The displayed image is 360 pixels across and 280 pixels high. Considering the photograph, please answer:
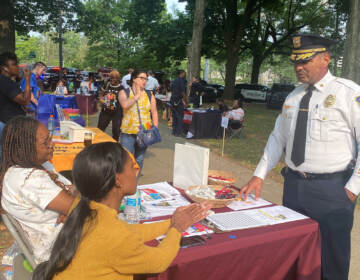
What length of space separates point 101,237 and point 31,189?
870mm

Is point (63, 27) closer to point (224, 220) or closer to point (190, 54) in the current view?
point (190, 54)

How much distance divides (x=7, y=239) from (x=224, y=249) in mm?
2968

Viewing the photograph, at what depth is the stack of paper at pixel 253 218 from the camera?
2213 millimetres

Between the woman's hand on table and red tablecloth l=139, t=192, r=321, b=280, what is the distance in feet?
0.45

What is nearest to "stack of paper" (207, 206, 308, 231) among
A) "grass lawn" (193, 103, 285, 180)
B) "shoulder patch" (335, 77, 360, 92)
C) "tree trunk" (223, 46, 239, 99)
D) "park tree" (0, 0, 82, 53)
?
"shoulder patch" (335, 77, 360, 92)

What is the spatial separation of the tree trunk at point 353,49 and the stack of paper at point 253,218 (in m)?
6.91

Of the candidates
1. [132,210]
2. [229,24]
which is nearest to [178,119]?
[132,210]

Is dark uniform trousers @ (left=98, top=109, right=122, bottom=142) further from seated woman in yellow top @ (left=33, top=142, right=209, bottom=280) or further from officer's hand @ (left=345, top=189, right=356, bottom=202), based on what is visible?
seated woman in yellow top @ (left=33, top=142, right=209, bottom=280)

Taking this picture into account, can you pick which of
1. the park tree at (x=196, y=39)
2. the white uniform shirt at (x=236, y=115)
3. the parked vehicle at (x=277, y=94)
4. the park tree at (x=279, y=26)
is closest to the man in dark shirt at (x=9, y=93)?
the white uniform shirt at (x=236, y=115)

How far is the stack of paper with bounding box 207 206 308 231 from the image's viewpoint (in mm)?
2213

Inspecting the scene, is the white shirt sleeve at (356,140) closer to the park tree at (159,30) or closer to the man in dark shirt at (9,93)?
the man in dark shirt at (9,93)

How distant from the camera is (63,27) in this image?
2042cm

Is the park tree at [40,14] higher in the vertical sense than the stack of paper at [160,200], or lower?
higher

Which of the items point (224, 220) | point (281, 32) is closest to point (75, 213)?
point (224, 220)
